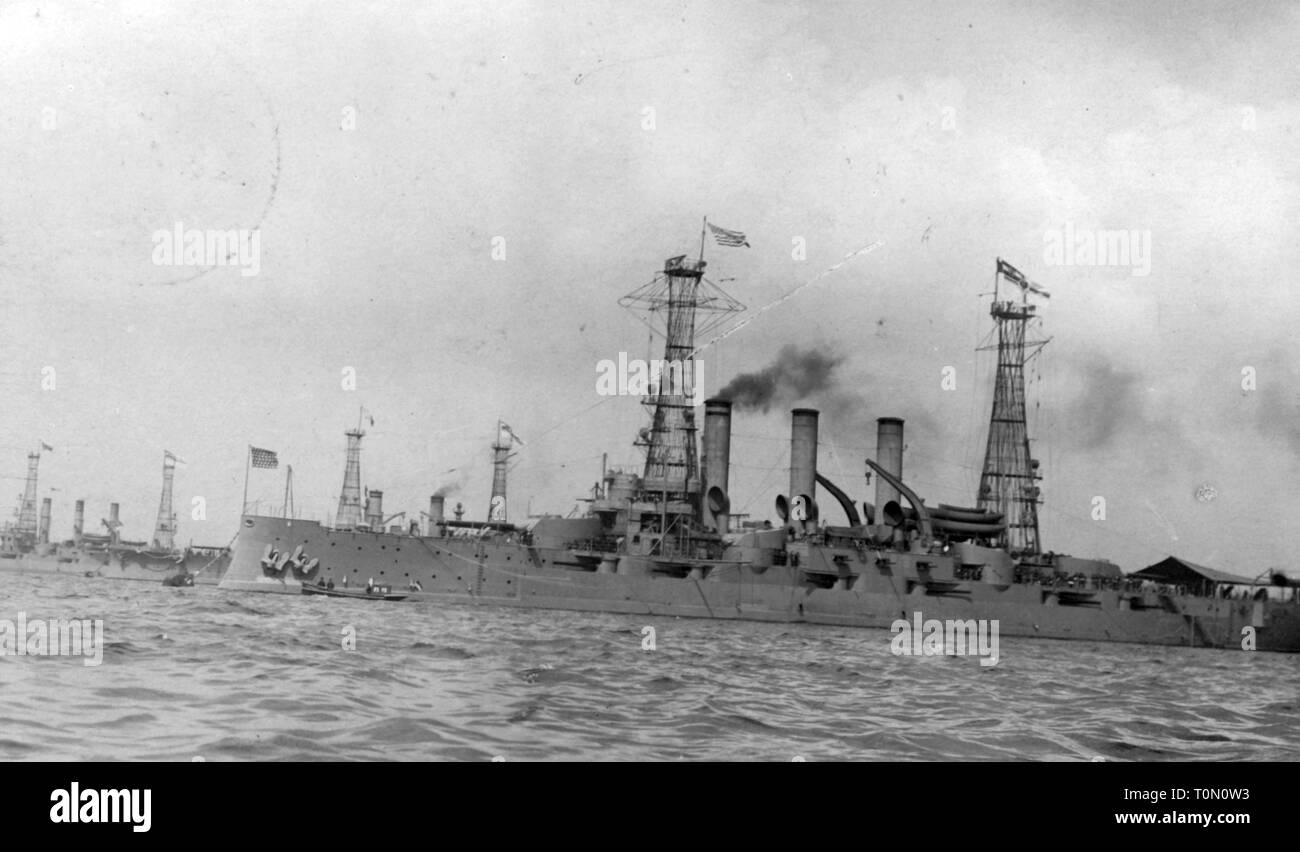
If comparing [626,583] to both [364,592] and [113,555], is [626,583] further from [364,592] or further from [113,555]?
[113,555]

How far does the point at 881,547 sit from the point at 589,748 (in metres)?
34.5

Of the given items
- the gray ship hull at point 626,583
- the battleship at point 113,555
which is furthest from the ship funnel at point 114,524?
the gray ship hull at point 626,583

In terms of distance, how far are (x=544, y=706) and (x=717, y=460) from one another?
106ft

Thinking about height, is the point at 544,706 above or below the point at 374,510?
below

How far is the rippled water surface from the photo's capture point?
6738mm

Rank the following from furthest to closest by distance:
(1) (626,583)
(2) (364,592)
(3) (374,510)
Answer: (3) (374,510), (1) (626,583), (2) (364,592)

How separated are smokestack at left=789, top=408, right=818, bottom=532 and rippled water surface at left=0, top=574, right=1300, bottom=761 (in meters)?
22.1

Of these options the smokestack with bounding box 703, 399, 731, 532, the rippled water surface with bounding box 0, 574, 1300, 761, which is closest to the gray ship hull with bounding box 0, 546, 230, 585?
the smokestack with bounding box 703, 399, 731, 532

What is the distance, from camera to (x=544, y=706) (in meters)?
8.66

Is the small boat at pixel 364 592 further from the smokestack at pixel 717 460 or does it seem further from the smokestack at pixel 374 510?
the smokestack at pixel 717 460

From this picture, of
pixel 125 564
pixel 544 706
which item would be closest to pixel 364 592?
pixel 544 706

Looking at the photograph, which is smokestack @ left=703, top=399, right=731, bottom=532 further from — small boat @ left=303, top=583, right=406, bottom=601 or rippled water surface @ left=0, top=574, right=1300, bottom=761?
rippled water surface @ left=0, top=574, right=1300, bottom=761
